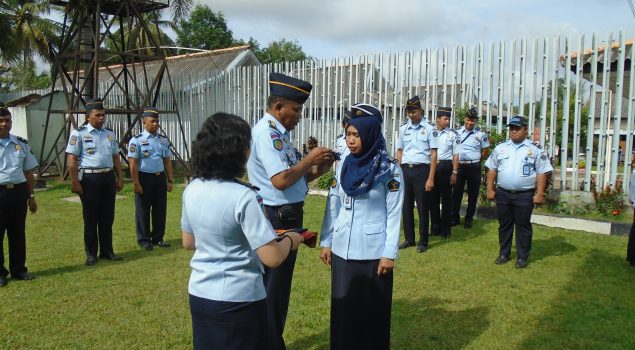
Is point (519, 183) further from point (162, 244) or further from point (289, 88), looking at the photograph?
point (162, 244)

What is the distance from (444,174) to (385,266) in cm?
453

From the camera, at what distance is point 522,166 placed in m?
5.45

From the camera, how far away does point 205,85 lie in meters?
14.8

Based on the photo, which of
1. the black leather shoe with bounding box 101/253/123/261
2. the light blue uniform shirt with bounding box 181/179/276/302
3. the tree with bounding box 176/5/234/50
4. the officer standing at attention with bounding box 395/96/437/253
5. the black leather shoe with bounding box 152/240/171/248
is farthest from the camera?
the tree with bounding box 176/5/234/50

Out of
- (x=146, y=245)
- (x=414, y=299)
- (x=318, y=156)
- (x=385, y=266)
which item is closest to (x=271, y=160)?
(x=318, y=156)

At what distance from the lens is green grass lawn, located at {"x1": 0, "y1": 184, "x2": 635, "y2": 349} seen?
12.3 ft

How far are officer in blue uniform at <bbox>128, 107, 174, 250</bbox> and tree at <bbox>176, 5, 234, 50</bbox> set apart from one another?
29780mm

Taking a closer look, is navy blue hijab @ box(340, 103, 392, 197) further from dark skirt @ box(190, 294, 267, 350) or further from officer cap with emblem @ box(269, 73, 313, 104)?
dark skirt @ box(190, 294, 267, 350)

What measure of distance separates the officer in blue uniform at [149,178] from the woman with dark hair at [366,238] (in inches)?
166

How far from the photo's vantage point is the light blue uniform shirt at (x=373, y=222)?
2.98 meters

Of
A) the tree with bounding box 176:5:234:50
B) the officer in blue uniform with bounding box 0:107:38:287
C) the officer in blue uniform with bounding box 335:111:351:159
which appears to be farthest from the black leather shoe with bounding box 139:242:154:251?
the tree with bounding box 176:5:234:50

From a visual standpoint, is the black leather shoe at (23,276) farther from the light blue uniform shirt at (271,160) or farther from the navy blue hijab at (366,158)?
the navy blue hijab at (366,158)

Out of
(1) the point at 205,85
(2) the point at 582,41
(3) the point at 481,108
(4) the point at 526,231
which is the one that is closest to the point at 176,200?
(1) the point at 205,85

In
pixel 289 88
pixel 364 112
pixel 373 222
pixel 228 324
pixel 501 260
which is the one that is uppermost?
pixel 289 88
